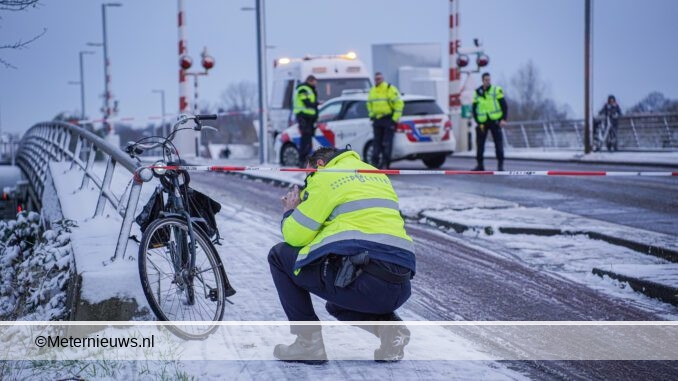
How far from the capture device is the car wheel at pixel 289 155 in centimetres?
2022

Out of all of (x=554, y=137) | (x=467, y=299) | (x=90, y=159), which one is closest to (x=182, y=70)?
(x=554, y=137)

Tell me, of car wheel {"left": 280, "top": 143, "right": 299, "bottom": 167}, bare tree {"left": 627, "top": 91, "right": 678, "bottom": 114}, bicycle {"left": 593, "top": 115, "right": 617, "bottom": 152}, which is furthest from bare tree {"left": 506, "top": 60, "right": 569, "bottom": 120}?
car wheel {"left": 280, "top": 143, "right": 299, "bottom": 167}

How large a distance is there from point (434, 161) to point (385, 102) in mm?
2548

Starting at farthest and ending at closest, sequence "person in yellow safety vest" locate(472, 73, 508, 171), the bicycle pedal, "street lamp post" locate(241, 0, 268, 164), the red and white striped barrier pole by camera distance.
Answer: the red and white striped barrier pole → "street lamp post" locate(241, 0, 268, 164) → "person in yellow safety vest" locate(472, 73, 508, 171) → the bicycle pedal

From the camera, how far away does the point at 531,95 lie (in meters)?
87.2

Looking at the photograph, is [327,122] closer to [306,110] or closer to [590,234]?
[306,110]

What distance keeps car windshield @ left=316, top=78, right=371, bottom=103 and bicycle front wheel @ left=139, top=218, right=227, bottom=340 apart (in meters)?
18.4

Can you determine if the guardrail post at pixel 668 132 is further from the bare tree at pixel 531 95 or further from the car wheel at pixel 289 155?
the bare tree at pixel 531 95

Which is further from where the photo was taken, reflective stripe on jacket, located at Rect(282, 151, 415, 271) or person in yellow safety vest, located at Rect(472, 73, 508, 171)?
person in yellow safety vest, located at Rect(472, 73, 508, 171)

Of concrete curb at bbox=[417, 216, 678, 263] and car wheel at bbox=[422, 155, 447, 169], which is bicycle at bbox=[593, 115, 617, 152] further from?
concrete curb at bbox=[417, 216, 678, 263]

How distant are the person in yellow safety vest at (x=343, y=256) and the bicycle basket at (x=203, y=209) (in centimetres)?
84

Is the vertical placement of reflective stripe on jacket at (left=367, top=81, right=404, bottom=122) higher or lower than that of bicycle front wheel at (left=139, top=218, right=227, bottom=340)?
higher

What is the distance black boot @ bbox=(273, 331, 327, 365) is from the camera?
16.9ft

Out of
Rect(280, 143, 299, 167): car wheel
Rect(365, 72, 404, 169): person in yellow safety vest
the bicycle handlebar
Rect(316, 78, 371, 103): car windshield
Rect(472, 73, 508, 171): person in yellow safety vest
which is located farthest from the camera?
Rect(316, 78, 371, 103): car windshield
